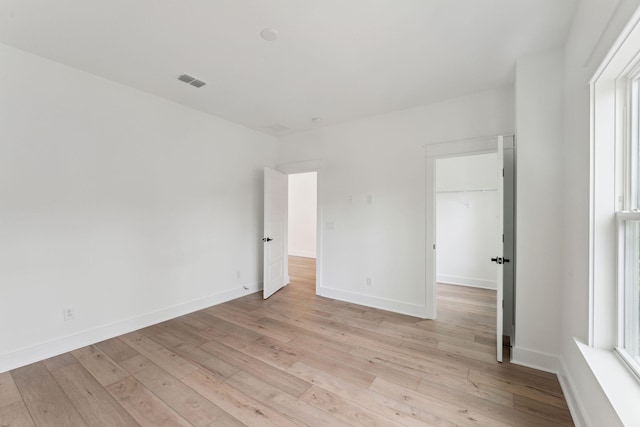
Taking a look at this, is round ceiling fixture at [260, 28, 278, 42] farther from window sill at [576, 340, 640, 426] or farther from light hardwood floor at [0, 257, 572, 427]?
window sill at [576, 340, 640, 426]

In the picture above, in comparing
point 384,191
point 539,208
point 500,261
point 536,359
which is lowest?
point 536,359

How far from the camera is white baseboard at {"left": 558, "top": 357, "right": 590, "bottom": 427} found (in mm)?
1627

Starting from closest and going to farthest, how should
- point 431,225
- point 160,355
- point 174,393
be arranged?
point 174,393
point 160,355
point 431,225

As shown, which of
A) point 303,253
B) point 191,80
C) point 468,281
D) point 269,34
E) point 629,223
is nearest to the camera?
point 629,223

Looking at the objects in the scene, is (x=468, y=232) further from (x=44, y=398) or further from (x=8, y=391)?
(x=8, y=391)

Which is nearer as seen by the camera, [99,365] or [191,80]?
[99,365]

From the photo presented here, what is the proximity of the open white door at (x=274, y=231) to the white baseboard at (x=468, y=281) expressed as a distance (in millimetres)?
3164

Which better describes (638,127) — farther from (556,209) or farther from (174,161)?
(174,161)

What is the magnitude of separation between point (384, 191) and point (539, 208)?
1.79 metres

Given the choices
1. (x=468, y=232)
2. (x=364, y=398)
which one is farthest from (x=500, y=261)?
(x=468, y=232)

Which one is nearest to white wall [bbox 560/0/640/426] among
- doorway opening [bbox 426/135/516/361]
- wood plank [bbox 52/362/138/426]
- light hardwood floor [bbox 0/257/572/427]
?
light hardwood floor [bbox 0/257/572/427]

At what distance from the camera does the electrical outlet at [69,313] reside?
252 cm

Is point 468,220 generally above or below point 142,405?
above

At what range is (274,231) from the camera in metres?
4.50
